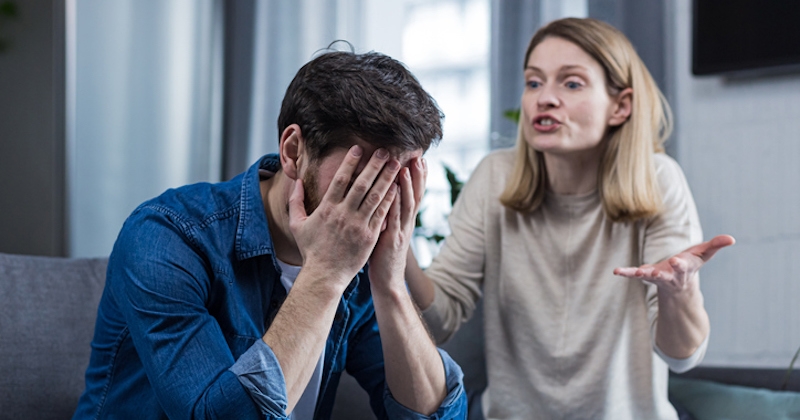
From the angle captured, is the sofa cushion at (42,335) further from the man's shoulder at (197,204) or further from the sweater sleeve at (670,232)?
the sweater sleeve at (670,232)

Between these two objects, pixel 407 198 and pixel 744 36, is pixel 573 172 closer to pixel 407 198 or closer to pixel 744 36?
pixel 407 198

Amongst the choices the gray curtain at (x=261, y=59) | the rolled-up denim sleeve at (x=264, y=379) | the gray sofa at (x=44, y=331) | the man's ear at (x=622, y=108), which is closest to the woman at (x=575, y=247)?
the man's ear at (x=622, y=108)

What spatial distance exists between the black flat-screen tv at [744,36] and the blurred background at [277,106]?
2cm

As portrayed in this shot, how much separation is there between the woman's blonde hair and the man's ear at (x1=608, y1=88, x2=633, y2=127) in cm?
1

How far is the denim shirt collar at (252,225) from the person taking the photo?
1028mm

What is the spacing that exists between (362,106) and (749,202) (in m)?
1.62

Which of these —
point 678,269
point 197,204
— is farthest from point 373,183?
point 678,269

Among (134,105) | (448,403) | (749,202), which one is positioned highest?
(134,105)

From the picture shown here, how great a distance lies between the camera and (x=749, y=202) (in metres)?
2.16

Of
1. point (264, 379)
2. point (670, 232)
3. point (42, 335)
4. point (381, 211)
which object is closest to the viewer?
point (264, 379)

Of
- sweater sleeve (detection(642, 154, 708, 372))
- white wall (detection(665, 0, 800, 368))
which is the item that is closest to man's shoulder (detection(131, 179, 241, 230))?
sweater sleeve (detection(642, 154, 708, 372))

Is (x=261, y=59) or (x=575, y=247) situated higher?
(x=261, y=59)

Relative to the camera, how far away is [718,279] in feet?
7.21

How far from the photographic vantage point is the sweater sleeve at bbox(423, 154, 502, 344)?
5.08 ft
